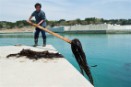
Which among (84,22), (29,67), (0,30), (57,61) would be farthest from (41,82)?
(0,30)

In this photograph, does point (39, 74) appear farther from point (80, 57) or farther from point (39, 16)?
point (39, 16)

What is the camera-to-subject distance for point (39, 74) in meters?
3.90

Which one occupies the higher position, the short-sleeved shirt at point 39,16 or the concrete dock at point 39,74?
the short-sleeved shirt at point 39,16

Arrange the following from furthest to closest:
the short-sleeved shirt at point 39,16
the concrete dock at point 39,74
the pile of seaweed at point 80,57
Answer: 1. the short-sleeved shirt at point 39,16
2. the pile of seaweed at point 80,57
3. the concrete dock at point 39,74

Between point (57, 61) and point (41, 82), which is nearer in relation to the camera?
point (41, 82)

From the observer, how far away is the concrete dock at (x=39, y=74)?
3354mm

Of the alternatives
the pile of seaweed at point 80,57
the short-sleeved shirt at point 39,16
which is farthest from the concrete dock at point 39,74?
the short-sleeved shirt at point 39,16

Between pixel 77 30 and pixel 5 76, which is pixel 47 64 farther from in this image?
pixel 77 30

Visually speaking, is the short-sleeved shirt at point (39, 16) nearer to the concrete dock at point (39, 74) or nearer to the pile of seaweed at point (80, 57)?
the pile of seaweed at point (80, 57)

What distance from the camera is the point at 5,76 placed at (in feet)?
12.5

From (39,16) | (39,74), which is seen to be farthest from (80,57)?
(39,16)

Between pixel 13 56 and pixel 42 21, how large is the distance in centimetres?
212

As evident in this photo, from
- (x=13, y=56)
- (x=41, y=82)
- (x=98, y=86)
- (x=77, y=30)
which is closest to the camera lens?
(x=41, y=82)

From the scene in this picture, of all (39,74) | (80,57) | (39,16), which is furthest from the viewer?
(39,16)
